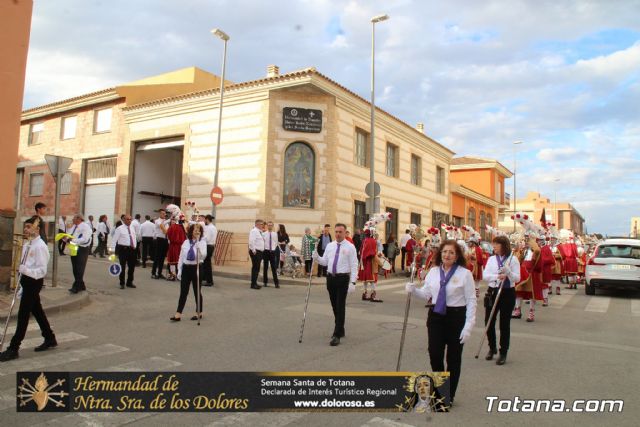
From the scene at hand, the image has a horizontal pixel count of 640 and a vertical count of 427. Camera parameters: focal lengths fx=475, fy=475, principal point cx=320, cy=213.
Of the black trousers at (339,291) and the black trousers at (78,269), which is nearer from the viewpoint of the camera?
the black trousers at (339,291)

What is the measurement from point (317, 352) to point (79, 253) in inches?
254

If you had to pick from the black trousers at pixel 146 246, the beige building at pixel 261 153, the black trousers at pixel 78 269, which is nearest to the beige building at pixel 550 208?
the beige building at pixel 261 153

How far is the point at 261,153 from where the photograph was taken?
18906mm

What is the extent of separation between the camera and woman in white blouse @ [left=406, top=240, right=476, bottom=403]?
447 cm

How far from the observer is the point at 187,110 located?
2155 centimetres

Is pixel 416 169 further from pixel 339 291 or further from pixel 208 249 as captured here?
pixel 339 291

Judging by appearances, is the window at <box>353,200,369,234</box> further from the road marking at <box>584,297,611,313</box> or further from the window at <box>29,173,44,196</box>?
the window at <box>29,173,44,196</box>

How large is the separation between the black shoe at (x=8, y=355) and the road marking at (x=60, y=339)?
→ 49cm

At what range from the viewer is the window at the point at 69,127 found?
26.2 metres

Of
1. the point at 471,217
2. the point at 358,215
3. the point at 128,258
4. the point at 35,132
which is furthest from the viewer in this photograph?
the point at 471,217

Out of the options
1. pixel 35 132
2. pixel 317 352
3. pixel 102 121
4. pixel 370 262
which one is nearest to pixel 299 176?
pixel 370 262

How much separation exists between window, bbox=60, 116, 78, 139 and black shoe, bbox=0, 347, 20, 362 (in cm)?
2316

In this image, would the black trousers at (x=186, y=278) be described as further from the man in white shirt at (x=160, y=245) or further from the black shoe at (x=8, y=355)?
the man in white shirt at (x=160, y=245)

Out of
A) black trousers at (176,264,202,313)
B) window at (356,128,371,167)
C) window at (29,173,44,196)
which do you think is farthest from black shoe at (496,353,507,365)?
window at (29,173,44,196)
